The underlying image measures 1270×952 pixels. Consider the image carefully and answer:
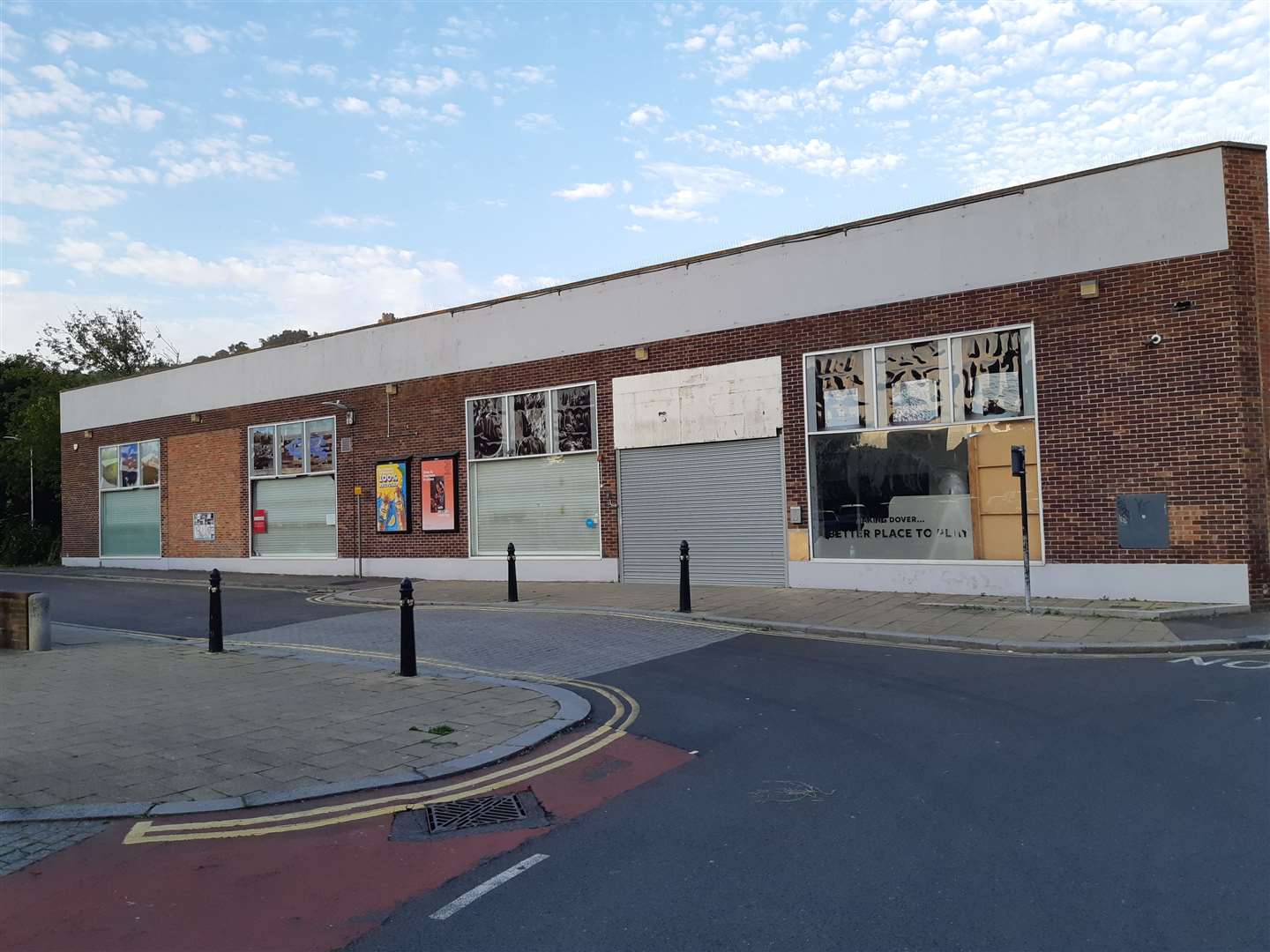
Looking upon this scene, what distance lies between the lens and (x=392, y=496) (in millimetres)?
23578

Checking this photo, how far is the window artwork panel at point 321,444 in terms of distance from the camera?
25.0 m

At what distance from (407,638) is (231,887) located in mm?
5437

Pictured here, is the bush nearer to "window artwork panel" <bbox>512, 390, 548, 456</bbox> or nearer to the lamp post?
the lamp post

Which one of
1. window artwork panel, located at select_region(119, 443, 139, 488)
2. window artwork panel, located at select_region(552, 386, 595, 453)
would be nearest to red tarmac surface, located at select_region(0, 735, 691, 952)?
window artwork panel, located at select_region(552, 386, 595, 453)

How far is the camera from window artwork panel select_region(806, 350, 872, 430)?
55.3 feet

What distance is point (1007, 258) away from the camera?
1540cm

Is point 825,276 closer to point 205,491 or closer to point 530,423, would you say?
point 530,423

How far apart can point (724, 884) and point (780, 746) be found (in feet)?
8.50

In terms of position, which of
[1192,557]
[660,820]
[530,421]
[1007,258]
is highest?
[1007,258]

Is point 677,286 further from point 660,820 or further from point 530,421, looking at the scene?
point 660,820

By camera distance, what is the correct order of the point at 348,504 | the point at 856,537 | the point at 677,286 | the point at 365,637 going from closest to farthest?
the point at 365,637
the point at 856,537
the point at 677,286
the point at 348,504

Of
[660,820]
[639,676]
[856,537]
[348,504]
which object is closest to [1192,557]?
[856,537]

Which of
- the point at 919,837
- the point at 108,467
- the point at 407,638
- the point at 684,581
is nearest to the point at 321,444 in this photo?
the point at 108,467

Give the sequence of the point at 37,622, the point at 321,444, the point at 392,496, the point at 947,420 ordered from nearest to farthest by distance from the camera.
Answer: the point at 37,622
the point at 947,420
the point at 392,496
the point at 321,444
